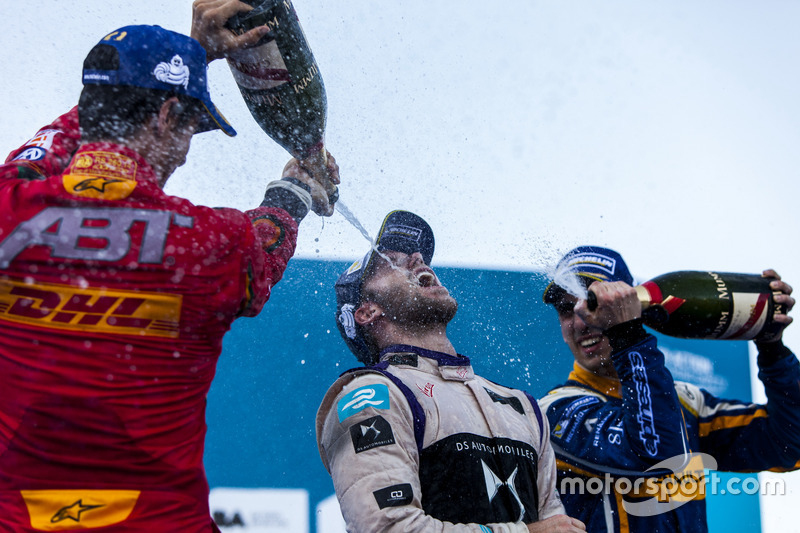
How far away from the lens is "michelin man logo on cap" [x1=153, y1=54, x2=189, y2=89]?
4.75ft

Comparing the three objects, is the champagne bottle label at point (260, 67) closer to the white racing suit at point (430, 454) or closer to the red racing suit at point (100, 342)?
the red racing suit at point (100, 342)

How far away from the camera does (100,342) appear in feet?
4.08

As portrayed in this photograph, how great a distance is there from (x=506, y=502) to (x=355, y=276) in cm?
114

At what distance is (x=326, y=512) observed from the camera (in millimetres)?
3439

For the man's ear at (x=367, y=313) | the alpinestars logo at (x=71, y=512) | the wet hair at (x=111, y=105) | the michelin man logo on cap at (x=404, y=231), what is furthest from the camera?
the michelin man logo on cap at (x=404, y=231)

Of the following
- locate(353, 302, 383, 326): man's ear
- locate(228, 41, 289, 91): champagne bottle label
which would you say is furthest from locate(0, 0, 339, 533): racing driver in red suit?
locate(353, 302, 383, 326): man's ear

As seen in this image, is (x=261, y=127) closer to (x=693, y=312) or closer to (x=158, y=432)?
(x=158, y=432)

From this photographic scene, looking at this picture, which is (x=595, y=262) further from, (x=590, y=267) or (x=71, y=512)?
(x=71, y=512)

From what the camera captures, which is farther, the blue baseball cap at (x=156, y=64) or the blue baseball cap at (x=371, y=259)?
the blue baseball cap at (x=371, y=259)

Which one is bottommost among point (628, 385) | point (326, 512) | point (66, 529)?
point (326, 512)

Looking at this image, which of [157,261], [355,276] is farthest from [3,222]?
[355,276]

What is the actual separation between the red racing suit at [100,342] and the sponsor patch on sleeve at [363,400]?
497 millimetres

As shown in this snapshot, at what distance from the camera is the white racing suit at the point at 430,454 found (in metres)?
1.63

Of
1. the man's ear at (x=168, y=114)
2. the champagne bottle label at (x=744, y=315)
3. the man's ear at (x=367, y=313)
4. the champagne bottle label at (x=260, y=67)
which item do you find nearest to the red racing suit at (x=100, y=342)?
the man's ear at (x=168, y=114)
